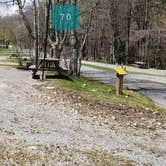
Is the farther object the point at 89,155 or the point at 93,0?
the point at 93,0

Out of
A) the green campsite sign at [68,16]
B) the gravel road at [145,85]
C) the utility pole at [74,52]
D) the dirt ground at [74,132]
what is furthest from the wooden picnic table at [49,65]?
the dirt ground at [74,132]

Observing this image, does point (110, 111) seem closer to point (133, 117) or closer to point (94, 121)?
point (133, 117)

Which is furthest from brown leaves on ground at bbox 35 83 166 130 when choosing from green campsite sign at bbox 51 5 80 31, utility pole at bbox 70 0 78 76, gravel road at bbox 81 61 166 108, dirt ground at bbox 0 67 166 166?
green campsite sign at bbox 51 5 80 31

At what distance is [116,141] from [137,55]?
2256 inches

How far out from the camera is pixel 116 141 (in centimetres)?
776

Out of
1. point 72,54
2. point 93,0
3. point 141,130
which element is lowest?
point 141,130

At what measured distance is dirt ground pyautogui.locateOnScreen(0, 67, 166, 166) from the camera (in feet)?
21.2

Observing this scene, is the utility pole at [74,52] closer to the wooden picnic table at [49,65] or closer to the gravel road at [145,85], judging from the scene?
the wooden picnic table at [49,65]

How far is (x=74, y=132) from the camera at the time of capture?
8.11m

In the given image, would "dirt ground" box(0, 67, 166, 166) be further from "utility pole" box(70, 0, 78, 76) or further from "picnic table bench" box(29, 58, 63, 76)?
"utility pole" box(70, 0, 78, 76)

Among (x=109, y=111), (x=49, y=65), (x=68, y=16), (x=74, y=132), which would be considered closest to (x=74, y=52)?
(x=49, y=65)

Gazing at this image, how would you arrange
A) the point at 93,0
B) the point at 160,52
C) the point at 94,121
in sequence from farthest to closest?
the point at 160,52
the point at 93,0
the point at 94,121

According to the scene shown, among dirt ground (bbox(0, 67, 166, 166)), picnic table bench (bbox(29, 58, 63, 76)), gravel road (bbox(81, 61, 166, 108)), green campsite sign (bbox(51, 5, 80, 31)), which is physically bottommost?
gravel road (bbox(81, 61, 166, 108))

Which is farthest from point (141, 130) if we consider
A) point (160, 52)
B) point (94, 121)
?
point (160, 52)
